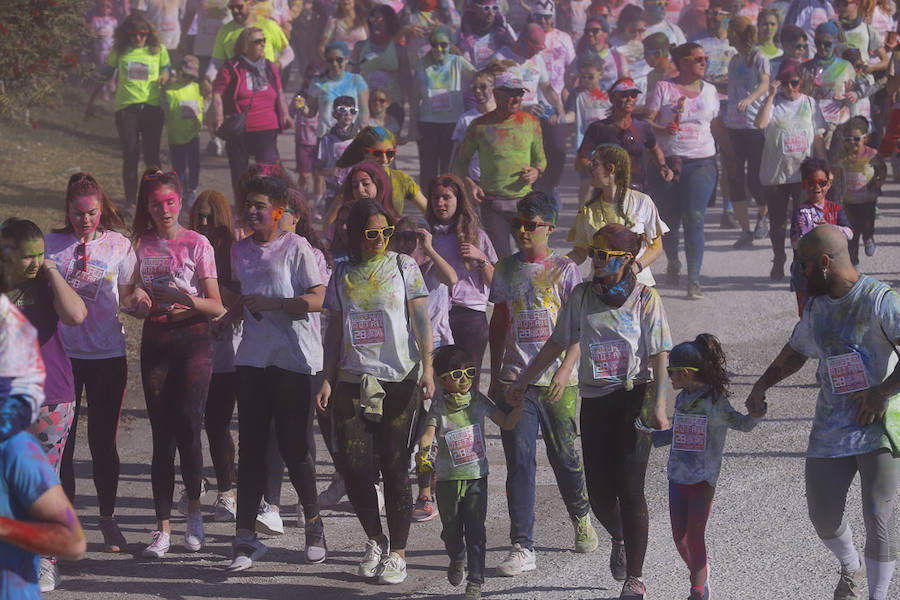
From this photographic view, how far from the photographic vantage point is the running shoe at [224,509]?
8359 millimetres

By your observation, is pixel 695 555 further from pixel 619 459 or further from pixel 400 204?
pixel 400 204

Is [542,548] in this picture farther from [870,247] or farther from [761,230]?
[761,230]

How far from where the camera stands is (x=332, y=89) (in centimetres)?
1420

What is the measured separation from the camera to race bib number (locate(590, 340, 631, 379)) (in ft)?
21.8

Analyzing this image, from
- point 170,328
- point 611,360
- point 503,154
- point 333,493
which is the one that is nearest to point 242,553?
point 333,493

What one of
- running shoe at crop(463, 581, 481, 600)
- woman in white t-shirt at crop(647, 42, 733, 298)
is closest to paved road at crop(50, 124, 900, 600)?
running shoe at crop(463, 581, 481, 600)

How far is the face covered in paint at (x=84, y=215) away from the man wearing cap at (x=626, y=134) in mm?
4200

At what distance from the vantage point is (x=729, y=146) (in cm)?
1478

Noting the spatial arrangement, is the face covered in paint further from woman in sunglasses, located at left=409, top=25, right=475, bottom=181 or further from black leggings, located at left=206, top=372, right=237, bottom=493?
woman in sunglasses, located at left=409, top=25, right=475, bottom=181

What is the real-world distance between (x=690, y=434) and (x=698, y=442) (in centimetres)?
5

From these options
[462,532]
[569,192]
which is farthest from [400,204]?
[569,192]

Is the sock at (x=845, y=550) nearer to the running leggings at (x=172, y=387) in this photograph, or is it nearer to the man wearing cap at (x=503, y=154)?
the running leggings at (x=172, y=387)

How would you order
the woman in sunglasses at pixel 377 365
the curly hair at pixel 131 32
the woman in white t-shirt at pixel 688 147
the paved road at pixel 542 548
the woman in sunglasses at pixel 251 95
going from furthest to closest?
the curly hair at pixel 131 32
the woman in sunglasses at pixel 251 95
the woman in white t-shirt at pixel 688 147
the woman in sunglasses at pixel 377 365
the paved road at pixel 542 548

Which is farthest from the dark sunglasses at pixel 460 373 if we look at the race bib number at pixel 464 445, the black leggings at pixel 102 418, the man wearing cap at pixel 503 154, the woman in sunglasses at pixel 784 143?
the woman in sunglasses at pixel 784 143
